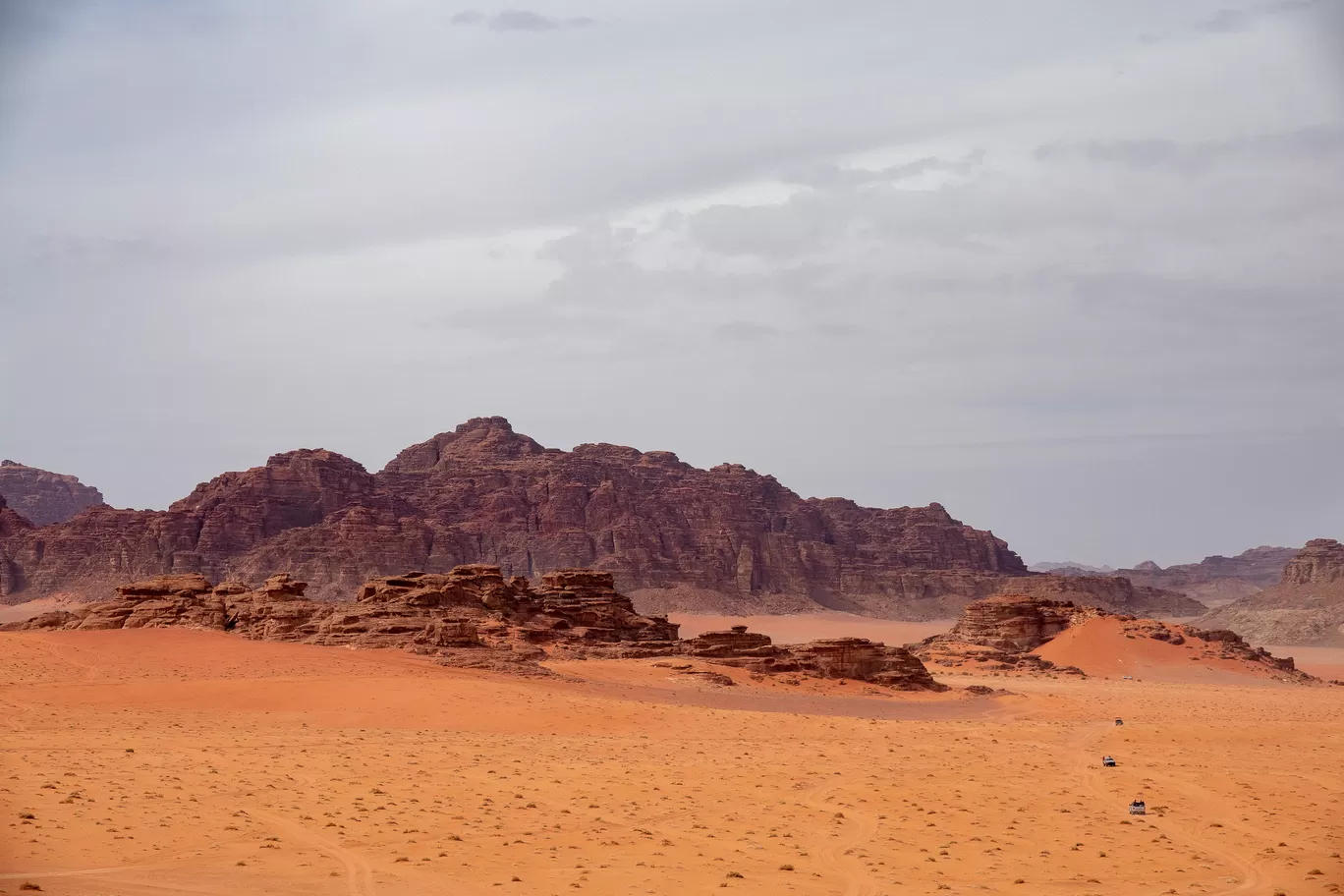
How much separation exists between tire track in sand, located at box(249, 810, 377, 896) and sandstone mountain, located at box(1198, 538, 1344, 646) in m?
95.5

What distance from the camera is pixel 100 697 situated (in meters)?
29.3

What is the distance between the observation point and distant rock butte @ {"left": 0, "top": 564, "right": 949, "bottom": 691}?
41.6 metres

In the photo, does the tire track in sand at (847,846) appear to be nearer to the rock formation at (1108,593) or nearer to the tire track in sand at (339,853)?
the tire track in sand at (339,853)

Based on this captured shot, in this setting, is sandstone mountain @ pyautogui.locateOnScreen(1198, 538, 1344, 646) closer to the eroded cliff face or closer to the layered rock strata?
the eroded cliff face

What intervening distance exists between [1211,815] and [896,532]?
127335mm

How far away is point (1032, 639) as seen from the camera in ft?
209

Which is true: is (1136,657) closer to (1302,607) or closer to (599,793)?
(599,793)

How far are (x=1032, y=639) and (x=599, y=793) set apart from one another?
50.3m

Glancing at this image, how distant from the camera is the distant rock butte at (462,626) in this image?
41.6m

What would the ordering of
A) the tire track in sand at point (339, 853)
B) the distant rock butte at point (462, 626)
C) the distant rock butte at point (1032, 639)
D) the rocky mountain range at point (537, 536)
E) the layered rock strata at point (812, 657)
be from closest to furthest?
the tire track in sand at point (339, 853)
the distant rock butte at point (462, 626)
the layered rock strata at point (812, 657)
the distant rock butte at point (1032, 639)
the rocky mountain range at point (537, 536)

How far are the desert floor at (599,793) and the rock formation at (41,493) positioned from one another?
14457 centimetres

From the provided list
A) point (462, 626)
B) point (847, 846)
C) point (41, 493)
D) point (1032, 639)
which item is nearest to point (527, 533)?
point (1032, 639)

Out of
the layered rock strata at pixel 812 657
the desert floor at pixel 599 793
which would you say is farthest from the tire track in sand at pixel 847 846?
the layered rock strata at pixel 812 657

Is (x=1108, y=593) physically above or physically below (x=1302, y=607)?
above
